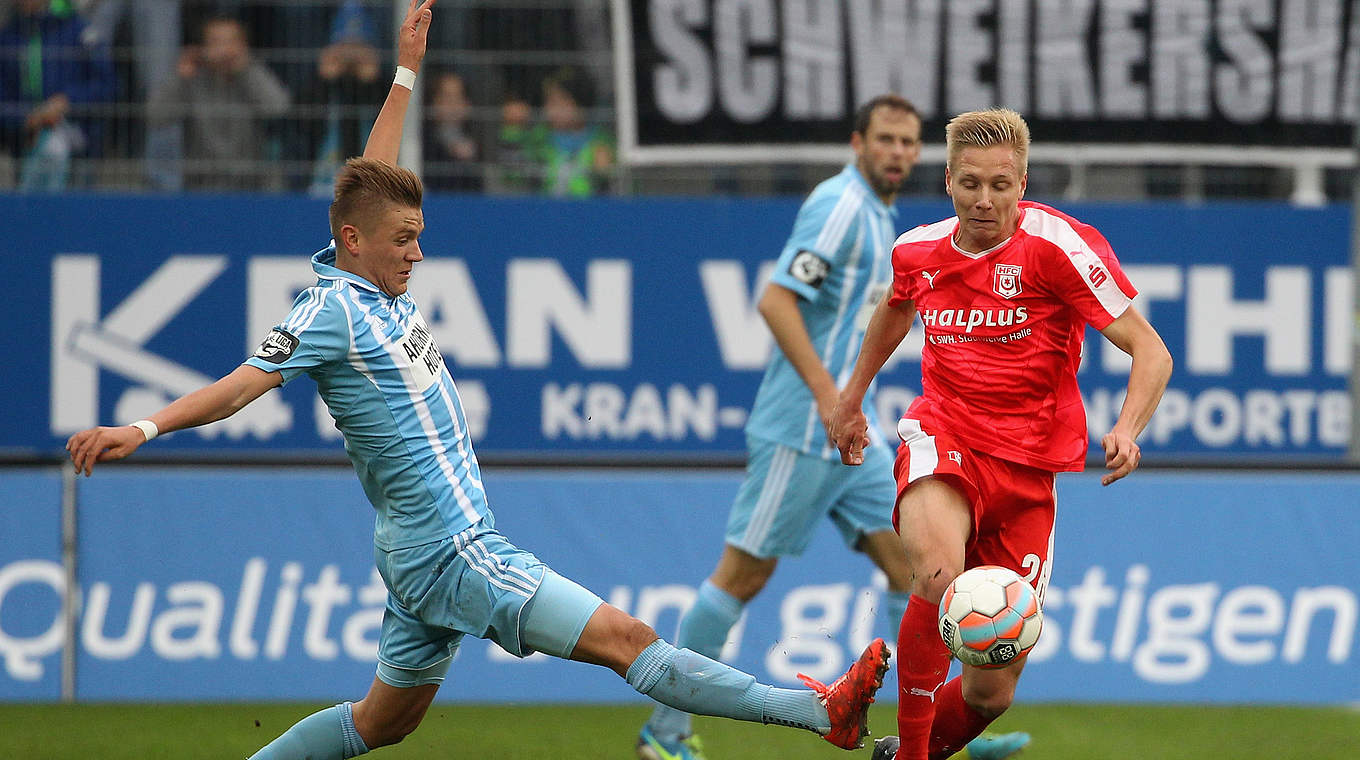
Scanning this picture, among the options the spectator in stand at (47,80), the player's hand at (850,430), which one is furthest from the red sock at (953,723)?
the spectator in stand at (47,80)

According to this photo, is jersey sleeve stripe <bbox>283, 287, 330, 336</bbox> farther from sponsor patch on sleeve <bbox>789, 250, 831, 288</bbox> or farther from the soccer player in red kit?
sponsor patch on sleeve <bbox>789, 250, 831, 288</bbox>

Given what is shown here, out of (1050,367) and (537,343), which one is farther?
(537,343)

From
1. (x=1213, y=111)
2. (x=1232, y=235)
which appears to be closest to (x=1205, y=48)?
(x=1213, y=111)

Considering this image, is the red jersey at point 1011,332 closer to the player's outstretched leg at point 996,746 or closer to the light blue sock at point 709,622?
the player's outstretched leg at point 996,746

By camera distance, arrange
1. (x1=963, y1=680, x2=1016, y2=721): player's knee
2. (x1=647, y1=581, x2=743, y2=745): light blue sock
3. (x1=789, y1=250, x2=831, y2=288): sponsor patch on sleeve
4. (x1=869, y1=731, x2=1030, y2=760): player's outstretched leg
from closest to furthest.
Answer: (x1=963, y1=680, x2=1016, y2=721): player's knee < (x1=869, y1=731, x2=1030, y2=760): player's outstretched leg < (x1=647, y1=581, x2=743, y2=745): light blue sock < (x1=789, y1=250, x2=831, y2=288): sponsor patch on sleeve

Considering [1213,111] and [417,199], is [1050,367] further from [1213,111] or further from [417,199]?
[1213,111]

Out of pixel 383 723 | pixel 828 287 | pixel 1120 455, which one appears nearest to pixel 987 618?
pixel 1120 455

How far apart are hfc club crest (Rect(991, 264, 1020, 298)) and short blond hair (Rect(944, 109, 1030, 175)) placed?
0.87 feet

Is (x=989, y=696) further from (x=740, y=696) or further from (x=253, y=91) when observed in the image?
(x=253, y=91)

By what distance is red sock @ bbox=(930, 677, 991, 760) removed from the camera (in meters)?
4.81

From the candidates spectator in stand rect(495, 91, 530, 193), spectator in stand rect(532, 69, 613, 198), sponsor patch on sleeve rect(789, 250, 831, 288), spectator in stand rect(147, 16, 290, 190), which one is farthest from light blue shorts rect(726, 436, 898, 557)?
spectator in stand rect(147, 16, 290, 190)

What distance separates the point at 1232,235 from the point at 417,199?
6677 millimetres

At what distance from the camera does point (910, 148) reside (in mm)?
6152

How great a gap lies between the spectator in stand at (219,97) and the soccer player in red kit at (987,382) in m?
5.71
